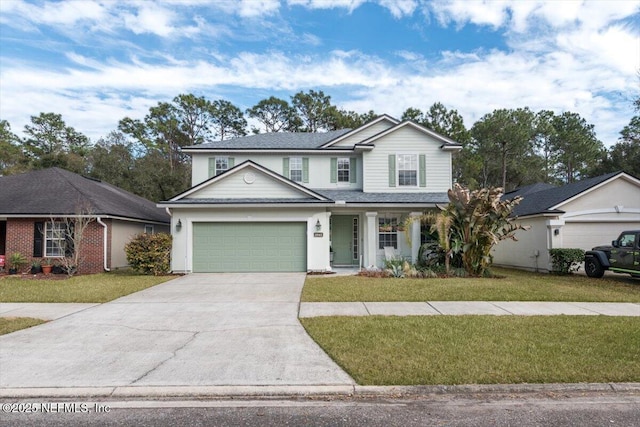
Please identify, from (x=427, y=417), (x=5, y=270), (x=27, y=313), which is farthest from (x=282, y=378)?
(x=5, y=270)

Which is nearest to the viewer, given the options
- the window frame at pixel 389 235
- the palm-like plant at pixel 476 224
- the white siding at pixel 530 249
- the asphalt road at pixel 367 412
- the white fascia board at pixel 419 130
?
Answer: the asphalt road at pixel 367 412

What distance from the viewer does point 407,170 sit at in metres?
18.0

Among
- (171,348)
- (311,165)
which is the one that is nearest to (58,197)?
(311,165)

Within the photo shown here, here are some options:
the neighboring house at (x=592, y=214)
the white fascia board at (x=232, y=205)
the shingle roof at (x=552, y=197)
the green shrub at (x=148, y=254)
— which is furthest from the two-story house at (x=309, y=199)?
the neighboring house at (x=592, y=214)

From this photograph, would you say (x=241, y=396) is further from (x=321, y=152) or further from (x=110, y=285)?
(x=321, y=152)

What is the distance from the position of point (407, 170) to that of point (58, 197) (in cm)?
1591

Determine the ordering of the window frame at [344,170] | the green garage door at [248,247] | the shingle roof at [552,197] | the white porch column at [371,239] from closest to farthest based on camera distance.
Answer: the green garage door at [248,247], the shingle roof at [552,197], the white porch column at [371,239], the window frame at [344,170]

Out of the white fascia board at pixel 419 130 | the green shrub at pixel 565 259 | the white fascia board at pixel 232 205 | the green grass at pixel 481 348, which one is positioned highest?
the white fascia board at pixel 419 130

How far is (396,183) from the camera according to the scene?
58.9 ft

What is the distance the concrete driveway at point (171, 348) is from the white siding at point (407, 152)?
389 inches

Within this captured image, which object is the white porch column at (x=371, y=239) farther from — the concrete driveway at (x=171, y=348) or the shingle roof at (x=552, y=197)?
the concrete driveway at (x=171, y=348)

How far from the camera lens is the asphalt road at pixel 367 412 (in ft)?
12.2

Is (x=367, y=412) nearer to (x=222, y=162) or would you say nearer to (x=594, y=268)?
(x=594, y=268)

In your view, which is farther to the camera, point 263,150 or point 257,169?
point 263,150
